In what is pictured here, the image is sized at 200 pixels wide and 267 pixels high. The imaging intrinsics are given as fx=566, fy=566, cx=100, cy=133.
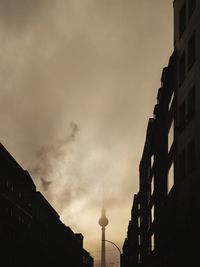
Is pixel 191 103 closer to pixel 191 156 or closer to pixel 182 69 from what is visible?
pixel 191 156

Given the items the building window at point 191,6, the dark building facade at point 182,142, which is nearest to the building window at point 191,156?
the dark building facade at point 182,142

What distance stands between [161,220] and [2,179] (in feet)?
68.2

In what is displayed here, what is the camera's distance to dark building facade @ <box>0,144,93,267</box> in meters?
65.1

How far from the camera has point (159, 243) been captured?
53594 millimetres

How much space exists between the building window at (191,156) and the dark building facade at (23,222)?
3260cm

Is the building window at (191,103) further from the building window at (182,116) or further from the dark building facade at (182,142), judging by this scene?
the building window at (182,116)

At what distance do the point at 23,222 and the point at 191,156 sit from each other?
150 feet

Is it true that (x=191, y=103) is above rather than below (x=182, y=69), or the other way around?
below

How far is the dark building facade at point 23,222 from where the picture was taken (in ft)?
213

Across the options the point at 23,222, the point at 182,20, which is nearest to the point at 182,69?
the point at 182,20

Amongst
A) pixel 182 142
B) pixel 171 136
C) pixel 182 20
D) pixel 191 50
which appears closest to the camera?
pixel 191 50

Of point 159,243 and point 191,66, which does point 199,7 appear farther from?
point 159,243

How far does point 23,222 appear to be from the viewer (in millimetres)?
76000

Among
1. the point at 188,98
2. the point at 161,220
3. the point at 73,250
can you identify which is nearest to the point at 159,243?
the point at 161,220
